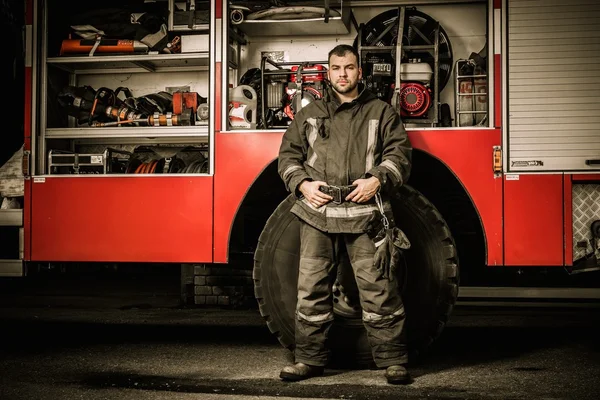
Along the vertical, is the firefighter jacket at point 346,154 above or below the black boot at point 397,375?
above

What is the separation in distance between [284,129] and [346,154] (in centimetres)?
73

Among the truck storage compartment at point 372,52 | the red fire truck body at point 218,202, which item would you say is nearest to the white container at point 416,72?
the truck storage compartment at point 372,52

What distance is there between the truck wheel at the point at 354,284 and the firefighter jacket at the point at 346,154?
1.20ft

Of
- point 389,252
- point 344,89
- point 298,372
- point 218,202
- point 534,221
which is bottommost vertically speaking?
point 298,372

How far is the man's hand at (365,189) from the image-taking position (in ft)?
12.3

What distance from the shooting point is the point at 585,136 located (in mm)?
4188

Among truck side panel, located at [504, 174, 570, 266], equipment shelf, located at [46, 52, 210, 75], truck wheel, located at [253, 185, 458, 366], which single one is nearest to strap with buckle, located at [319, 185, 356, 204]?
truck wheel, located at [253, 185, 458, 366]

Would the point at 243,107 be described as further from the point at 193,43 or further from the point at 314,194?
the point at 314,194

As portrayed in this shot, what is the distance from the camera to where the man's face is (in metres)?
3.99

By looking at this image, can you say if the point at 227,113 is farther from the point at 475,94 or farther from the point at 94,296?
the point at 94,296

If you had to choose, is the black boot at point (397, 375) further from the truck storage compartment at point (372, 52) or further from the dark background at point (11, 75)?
the dark background at point (11, 75)

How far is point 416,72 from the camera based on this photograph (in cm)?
472

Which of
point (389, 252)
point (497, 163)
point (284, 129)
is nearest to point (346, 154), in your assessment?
point (389, 252)

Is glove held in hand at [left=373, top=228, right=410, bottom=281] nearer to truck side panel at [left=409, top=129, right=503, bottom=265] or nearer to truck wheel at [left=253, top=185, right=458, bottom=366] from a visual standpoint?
truck wheel at [left=253, top=185, right=458, bottom=366]
